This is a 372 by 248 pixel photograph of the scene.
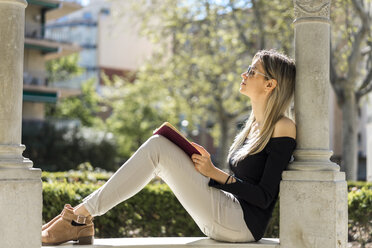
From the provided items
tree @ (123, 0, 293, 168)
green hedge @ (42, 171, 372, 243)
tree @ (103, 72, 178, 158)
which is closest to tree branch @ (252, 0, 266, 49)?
tree @ (123, 0, 293, 168)

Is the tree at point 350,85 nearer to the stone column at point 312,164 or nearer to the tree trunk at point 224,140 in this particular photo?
the stone column at point 312,164

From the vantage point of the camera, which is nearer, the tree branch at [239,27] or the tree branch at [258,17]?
the tree branch at [258,17]

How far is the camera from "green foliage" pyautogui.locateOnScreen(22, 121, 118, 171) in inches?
1205

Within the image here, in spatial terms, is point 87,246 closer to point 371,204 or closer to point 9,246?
point 9,246

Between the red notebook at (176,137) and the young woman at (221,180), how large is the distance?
4 centimetres

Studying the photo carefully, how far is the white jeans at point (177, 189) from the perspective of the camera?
3.96m

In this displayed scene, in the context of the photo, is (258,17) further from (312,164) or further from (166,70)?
(312,164)

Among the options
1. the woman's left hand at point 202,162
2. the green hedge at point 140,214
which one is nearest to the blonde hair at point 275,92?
the woman's left hand at point 202,162

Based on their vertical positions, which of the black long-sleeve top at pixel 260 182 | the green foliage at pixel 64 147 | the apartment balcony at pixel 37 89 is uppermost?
the apartment balcony at pixel 37 89

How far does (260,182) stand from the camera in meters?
4.16

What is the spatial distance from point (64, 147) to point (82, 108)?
56.2 ft

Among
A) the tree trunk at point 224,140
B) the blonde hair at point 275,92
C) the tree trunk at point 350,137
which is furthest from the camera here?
the tree trunk at point 224,140

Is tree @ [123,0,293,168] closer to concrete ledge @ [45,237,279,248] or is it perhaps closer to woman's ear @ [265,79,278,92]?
woman's ear @ [265,79,278,92]

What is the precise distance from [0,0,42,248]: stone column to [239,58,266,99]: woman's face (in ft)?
5.43
